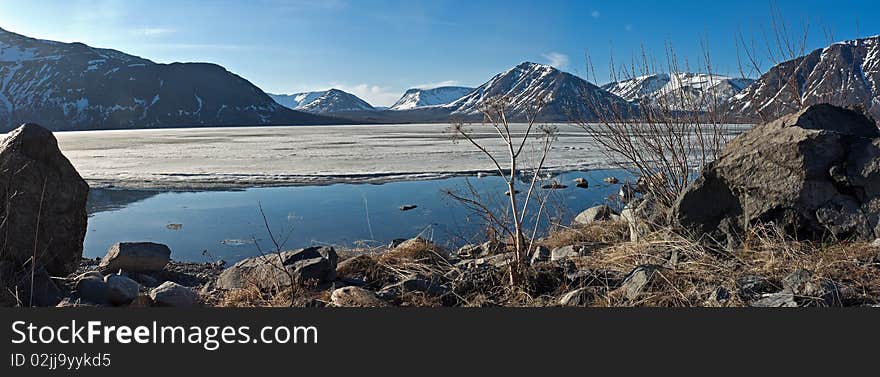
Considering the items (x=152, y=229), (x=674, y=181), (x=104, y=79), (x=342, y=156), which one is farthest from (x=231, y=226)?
(x=104, y=79)

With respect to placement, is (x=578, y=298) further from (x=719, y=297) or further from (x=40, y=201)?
(x=40, y=201)

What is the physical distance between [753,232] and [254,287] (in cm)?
382

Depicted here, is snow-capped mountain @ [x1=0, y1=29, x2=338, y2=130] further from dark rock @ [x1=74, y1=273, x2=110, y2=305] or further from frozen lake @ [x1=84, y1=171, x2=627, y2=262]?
dark rock @ [x1=74, y1=273, x2=110, y2=305]

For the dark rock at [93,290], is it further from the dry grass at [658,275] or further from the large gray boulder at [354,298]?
the large gray boulder at [354,298]

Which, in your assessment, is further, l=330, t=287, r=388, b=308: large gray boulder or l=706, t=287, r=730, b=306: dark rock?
l=330, t=287, r=388, b=308: large gray boulder

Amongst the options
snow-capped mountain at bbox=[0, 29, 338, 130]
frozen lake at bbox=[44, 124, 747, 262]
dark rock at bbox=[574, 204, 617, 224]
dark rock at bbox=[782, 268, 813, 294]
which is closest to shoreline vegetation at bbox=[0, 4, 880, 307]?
dark rock at bbox=[782, 268, 813, 294]

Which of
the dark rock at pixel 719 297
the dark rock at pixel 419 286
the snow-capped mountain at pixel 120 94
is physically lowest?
the dark rock at pixel 419 286

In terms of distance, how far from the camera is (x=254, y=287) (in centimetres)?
447

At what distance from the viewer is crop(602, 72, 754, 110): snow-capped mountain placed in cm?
648

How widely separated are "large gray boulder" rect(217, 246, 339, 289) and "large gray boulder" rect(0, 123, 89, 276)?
1.32 m

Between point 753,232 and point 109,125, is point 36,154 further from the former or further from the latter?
point 109,125

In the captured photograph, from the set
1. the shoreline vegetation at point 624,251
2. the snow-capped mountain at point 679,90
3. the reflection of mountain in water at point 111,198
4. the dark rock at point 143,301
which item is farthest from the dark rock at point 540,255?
the reflection of mountain in water at point 111,198

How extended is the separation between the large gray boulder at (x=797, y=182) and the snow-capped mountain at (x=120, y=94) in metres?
132

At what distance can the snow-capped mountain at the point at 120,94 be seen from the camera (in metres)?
129
